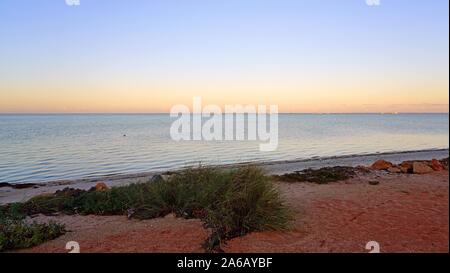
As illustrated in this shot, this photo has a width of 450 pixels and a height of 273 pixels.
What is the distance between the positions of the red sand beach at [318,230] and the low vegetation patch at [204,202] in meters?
0.25

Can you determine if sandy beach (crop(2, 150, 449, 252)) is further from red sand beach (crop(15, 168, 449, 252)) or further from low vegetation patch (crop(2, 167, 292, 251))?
low vegetation patch (crop(2, 167, 292, 251))

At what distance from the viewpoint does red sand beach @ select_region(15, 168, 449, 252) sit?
233 inches

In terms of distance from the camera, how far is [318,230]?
6.73m

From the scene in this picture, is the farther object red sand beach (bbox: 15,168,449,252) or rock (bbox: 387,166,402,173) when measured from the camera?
rock (bbox: 387,166,402,173)

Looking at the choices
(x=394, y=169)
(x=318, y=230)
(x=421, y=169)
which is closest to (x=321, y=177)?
(x=394, y=169)

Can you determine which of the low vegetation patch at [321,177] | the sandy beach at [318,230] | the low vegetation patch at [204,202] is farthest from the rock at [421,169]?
the low vegetation patch at [204,202]

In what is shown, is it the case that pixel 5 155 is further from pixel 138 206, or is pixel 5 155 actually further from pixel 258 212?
pixel 258 212

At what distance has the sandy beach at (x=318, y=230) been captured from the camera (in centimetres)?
592

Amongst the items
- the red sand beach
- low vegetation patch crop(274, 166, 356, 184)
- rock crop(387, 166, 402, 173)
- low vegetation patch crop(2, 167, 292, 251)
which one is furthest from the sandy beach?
rock crop(387, 166, 402, 173)

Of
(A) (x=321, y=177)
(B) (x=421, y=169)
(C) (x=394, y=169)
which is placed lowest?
(A) (x=321, y=177)

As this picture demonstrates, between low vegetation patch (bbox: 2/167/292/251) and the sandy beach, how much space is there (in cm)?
22

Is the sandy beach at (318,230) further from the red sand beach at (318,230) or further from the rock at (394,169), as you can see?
the rock at (394,169)

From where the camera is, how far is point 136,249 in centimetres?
597

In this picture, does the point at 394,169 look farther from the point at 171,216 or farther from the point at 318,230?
the point at 171,216
